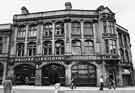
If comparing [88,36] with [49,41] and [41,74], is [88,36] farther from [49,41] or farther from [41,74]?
[41,74]

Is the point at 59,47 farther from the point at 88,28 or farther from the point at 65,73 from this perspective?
the point at 88,28

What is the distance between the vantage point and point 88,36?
25.2m

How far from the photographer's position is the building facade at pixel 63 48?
78.2 feet

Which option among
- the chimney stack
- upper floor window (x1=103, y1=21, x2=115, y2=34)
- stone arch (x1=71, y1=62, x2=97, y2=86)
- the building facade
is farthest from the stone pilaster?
upper floor window (x1=103, y1=21, x2=115, y2=34)

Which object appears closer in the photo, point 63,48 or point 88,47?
point 88,47

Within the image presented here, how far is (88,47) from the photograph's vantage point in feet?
81.5

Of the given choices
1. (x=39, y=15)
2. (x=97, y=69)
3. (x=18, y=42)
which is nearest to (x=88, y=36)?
(x=97, y=69)

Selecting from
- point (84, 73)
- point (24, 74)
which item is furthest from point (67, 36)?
point (24, 74)

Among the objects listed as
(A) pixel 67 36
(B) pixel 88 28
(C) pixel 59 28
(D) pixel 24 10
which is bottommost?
(A) pixel 67 36

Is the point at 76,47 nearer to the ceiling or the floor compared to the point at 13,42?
nearer to the floor

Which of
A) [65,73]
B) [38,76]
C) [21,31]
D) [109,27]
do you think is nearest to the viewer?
[65,73]

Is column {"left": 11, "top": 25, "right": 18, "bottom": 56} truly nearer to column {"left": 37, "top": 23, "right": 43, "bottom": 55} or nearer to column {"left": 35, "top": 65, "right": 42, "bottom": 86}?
column {"left": 37, "top": 23, "right": 43, "bottom": 55}

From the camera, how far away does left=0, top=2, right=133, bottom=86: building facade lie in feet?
78.2

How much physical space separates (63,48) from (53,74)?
4897mm
